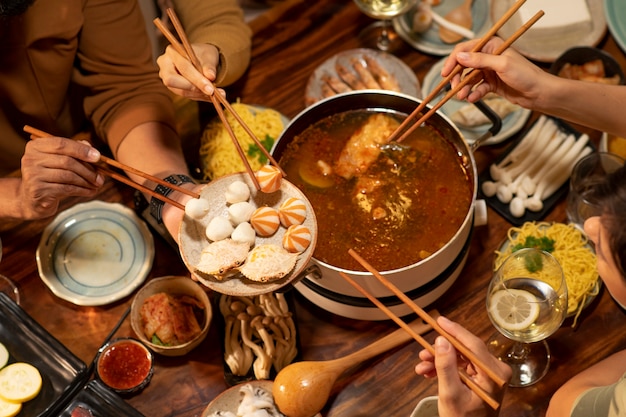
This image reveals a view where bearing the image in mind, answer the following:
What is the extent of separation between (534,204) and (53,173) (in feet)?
5.10

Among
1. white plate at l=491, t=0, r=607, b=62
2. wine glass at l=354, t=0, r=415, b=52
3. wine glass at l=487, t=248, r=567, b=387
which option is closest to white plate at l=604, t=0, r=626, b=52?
white plate at l=491, t=0, r=607, b=62

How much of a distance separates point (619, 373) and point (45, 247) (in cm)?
186

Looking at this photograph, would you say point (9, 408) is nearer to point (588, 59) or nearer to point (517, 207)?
point (517, 207)

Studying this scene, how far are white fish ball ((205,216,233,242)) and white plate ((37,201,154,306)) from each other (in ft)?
1.74

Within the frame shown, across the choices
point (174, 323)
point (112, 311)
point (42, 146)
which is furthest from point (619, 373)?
point (42, 146)

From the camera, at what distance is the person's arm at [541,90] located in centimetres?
204

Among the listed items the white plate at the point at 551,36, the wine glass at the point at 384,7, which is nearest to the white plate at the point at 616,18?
the white plate at the point at 551,36

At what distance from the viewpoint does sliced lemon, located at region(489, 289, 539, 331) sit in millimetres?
2033

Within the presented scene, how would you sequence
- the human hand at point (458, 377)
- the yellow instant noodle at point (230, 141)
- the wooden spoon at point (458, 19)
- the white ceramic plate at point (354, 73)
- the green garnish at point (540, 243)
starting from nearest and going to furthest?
the human hand at point (458, 377) → the green garnish at point (540, 243) → the yellow instant noodle at point (230, 141) → the white ceramic plate at point (354, 73) → the wooden spoon at point (458, 19)

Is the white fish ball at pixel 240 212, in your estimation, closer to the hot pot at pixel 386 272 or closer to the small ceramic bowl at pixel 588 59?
the hot pot at pixel 386 272

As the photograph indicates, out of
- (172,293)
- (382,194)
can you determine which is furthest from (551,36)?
(172,293)

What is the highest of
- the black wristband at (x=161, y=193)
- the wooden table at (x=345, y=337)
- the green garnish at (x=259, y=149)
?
the black wristband at (x=161, y=193)

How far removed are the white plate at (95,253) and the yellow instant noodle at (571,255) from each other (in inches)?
47.9

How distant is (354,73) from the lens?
271cm
